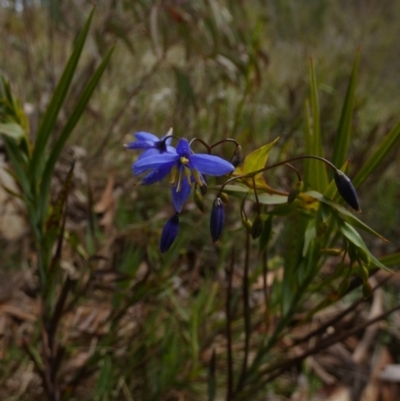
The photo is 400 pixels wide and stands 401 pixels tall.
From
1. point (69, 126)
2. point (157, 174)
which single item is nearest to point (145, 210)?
point (69, 126)

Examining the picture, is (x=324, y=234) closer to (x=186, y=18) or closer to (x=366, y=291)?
(x=366, y=291)

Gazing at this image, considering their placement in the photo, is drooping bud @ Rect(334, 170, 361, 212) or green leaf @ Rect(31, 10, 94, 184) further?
green leaf @ Rect(31, 10, 94, 184)

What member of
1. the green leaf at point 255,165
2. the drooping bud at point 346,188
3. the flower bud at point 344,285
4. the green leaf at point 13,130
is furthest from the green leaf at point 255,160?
the green leaf at point 13,130

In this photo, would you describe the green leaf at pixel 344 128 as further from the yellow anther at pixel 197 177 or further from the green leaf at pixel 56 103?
the green leaf at pixel 56 103

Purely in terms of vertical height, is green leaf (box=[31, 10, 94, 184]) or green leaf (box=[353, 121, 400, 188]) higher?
green leaf (box=[31, 10, 94, 184])

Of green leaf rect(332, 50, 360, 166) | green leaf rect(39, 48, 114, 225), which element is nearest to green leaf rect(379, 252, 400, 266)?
green leaf rect(332, 50, 360, 166)

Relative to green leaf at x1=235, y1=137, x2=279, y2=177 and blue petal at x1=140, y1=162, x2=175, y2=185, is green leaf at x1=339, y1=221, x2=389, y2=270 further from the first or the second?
blue petal at x1=140, y1=162, x2=175, y2=185

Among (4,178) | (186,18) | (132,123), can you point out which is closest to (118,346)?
(4,178)
